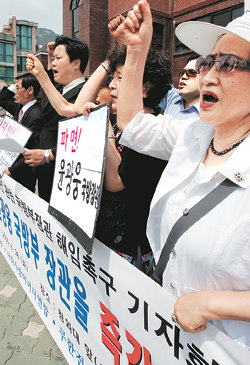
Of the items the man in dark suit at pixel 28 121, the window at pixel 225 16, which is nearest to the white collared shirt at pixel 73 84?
the man in dark suit at pixel 28 121

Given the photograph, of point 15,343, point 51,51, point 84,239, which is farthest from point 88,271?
point 51,51

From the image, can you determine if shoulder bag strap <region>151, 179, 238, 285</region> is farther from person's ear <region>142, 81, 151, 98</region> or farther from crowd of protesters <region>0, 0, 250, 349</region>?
person's ear <region>142, 81, 151, 98</region>

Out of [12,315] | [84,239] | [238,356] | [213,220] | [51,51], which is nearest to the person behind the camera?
[238,356]

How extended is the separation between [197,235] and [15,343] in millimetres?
1953

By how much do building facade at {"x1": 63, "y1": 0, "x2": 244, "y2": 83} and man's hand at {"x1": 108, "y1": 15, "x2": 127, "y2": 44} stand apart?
878 cm

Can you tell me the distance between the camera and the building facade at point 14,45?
53969 millimetres

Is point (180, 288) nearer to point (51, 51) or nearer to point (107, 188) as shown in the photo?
point (107, 188)

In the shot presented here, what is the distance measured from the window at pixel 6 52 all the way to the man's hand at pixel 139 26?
61.1 metres

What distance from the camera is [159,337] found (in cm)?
104

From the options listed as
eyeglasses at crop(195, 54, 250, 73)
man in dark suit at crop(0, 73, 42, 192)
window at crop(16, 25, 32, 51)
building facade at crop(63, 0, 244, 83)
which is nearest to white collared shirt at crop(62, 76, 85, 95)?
man in dark suit at crop(0, 73, 42, 192)

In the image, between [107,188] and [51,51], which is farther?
[51,51]

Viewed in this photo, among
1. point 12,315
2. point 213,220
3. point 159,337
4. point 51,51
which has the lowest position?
point 12,315

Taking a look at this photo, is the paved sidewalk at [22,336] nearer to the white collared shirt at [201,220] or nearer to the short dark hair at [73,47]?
the white collared shirt at [201,220]

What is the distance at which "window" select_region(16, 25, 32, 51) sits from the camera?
2261 inches
